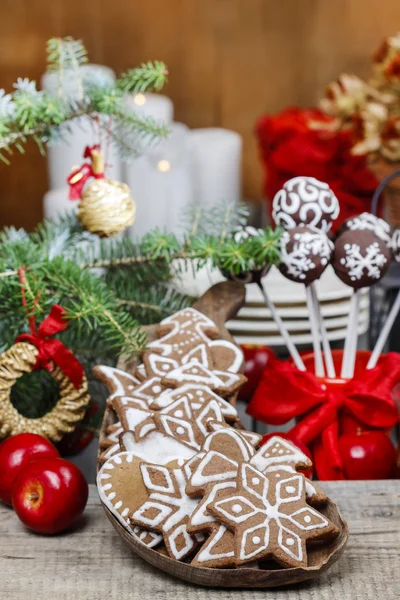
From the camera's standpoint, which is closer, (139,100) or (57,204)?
(57,204)

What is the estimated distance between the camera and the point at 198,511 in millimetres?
478

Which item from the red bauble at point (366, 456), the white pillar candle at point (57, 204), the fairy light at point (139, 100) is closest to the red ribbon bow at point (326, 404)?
the red bauble at point (366, 456)

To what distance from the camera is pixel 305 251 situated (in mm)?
612

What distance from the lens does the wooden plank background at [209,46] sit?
1324 mm

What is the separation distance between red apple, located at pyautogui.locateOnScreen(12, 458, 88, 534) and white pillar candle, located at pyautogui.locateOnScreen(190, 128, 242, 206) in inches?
27.5

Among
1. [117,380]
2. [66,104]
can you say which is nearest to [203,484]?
[117,380]

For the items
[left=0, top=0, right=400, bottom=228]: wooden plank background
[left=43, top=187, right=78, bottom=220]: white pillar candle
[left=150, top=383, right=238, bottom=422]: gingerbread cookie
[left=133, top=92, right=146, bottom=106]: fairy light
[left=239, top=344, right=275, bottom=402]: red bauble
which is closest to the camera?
[left=150, top=383, right=238, bottom=422]: gingerbread cookie

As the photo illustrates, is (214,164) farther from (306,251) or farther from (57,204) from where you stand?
(306,251)

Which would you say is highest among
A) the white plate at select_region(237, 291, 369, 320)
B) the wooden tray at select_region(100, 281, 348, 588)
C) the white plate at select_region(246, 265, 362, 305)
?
the wooden tray at select_region(100, 281, 348, 588)

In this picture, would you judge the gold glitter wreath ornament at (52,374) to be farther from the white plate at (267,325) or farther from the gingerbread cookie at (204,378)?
the white plate at (267,325)

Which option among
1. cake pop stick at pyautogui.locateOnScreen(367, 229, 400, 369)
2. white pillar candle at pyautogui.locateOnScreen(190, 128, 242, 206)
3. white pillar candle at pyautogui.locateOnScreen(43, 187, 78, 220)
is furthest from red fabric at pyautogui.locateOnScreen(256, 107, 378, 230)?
cake pop stick at pyautogui.locateOnScreen(367, 229, 400, 369)

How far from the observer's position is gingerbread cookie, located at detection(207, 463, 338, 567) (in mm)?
467

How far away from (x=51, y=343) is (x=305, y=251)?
0.71 ft

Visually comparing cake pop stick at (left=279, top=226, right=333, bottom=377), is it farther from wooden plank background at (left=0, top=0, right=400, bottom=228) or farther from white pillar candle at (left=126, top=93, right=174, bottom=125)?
wooden plank background at (left=0, top=0, right=400, bottom=228)
